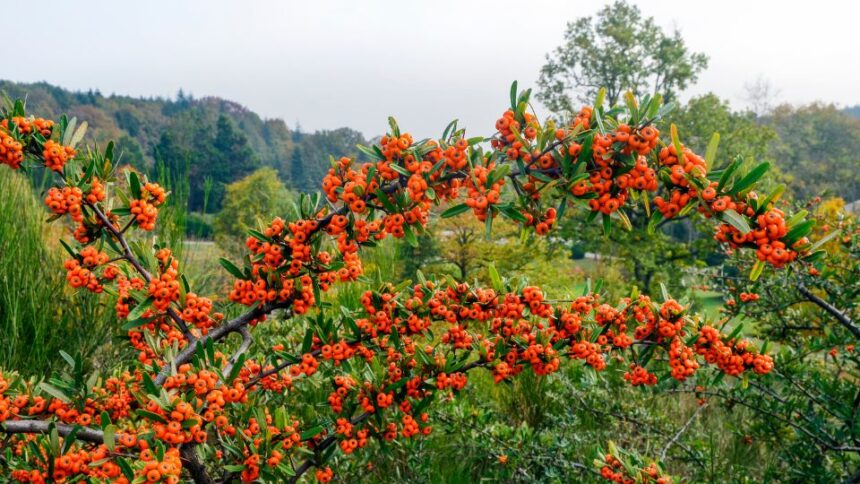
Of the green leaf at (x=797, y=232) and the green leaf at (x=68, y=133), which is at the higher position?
the green leaf at (x=68, y=133)

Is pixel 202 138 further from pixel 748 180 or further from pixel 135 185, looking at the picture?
pixel 748 180

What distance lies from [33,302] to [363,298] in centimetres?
255

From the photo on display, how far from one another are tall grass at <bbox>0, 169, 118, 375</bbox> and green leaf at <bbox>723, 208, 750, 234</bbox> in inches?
129

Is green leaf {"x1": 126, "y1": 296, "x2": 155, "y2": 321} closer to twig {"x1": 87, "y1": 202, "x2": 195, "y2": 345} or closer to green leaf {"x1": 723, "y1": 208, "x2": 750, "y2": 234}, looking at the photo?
twig {"x1": 87, "y1": 202, "x2": 195, "y2": 345}

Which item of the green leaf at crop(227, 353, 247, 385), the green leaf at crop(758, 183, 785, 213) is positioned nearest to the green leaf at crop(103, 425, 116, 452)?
the green leaf at crop(227, 353, 247, 385)

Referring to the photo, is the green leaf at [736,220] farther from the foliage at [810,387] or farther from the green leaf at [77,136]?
the green leaf at [77,136]

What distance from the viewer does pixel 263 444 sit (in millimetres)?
1541

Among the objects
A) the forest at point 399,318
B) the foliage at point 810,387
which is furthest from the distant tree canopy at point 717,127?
the forest at point 399,318

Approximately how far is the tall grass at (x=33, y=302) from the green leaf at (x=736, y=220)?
10.7 feet

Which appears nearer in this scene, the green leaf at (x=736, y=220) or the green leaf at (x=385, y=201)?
the green leaf at (x=736, y=220)

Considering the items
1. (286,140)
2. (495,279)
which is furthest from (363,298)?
(286,140)

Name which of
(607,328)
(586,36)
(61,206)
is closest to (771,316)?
(607,328)

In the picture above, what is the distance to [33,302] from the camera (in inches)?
125

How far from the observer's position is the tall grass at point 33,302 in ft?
10.1
